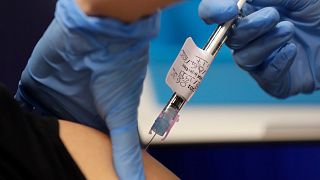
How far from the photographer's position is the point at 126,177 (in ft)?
1.80

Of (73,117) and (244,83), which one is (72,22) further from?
(244,83)

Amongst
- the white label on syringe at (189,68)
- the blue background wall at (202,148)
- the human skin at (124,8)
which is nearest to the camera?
the human skin at (124,8)

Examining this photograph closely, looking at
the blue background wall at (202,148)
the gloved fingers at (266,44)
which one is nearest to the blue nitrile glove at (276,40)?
the gloved fingers at (266,44)

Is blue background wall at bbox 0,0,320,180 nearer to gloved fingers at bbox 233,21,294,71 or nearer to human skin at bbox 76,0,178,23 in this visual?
gloved fingers at bbox 233,21,294,71

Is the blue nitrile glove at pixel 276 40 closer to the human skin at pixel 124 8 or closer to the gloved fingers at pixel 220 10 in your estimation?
the gloved fingers at pixel 220 10

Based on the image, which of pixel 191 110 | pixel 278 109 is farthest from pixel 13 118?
pixel 278 109

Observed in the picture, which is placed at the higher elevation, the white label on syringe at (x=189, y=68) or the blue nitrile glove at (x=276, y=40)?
the white label on syringe at (x=189, y=68)

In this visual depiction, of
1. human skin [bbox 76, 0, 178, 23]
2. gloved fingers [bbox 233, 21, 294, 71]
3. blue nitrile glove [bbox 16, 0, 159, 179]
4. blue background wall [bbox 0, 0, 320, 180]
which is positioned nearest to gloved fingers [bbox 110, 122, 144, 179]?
blue nitrile glove [bbox 16, 0, 159, 179]

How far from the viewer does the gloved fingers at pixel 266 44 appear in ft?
2.36

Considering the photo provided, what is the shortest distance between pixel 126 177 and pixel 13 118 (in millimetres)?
139

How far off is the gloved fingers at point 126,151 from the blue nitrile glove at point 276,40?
0.63 ft

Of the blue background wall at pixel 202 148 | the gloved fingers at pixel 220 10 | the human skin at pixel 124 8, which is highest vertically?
the human skin at pixel 124 8

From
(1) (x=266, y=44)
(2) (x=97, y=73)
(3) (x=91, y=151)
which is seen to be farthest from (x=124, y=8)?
(1) (x=266, y=44)

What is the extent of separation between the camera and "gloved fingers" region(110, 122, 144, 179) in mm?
550
